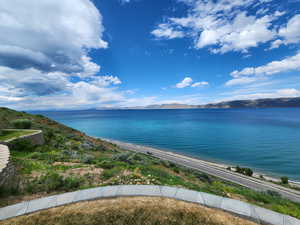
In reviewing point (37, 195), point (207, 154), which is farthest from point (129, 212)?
point (207, 154)

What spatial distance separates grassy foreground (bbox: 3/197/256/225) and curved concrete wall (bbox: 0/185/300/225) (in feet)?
0.62

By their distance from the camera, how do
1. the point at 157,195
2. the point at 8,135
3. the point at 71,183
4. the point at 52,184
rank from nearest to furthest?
the point at 157,195 < the point at 52,184 < the point at 71,183 < the point at 8,135

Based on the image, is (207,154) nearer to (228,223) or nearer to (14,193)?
(228,223)

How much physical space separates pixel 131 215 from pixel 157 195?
3.62ft

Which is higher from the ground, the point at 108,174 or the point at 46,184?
the point at 46,184

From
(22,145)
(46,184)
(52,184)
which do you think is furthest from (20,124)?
(52,184)

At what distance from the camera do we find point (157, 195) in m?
4.27

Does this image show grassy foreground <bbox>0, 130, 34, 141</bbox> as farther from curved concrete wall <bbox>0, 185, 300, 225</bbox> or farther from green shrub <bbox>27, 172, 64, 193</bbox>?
curved concrete wall <bbox>0, 185, 300, 225</bbox>

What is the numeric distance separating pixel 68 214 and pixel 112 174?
2.78 m

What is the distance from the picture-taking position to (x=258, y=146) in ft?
109

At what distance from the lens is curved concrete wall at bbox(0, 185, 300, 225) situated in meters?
3.43

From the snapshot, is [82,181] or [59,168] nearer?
[82,181]

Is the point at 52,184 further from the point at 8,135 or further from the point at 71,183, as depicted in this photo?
the point at 8,135

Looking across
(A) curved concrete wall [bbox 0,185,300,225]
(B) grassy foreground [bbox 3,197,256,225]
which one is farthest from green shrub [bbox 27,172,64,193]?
(B) grassy foreground [bbox 3,197,256,225]
